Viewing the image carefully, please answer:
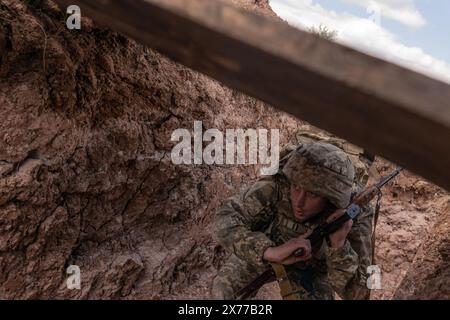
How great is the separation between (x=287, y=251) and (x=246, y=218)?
1.60 ft

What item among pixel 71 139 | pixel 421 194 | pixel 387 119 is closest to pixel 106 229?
pixel 71 139

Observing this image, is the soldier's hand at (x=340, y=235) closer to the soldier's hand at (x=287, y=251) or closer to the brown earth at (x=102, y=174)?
the soldier's hand at (x=287, y=251)

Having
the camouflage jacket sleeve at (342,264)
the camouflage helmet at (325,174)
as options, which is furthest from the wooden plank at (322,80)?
the camouflage jacket sleeve at (342,264)

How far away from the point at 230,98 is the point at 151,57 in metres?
1.75

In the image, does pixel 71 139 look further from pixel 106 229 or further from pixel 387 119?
pixel 387 119

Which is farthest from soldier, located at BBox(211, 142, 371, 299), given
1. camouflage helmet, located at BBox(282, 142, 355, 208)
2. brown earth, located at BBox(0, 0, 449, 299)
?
brown earth, located at BBox(0, 0, 449, 299)

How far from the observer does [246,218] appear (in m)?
3.08

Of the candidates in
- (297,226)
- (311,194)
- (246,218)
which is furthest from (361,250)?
(246,218)

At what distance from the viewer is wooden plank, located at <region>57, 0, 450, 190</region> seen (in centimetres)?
97

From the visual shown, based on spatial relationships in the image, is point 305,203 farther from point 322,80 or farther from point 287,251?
point 322,80

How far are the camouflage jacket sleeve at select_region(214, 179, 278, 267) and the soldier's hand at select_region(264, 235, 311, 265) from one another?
90 millimetres

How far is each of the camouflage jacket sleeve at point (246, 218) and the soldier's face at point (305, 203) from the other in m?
0.27

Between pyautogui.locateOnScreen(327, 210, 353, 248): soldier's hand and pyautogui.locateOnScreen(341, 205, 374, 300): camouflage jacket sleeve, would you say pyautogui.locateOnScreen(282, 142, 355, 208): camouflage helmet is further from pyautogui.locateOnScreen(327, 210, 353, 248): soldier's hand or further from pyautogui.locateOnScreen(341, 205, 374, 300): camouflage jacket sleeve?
pyautogui.locateOnScreen(341, 205, 374, 300): camouflage jacket sleeve
